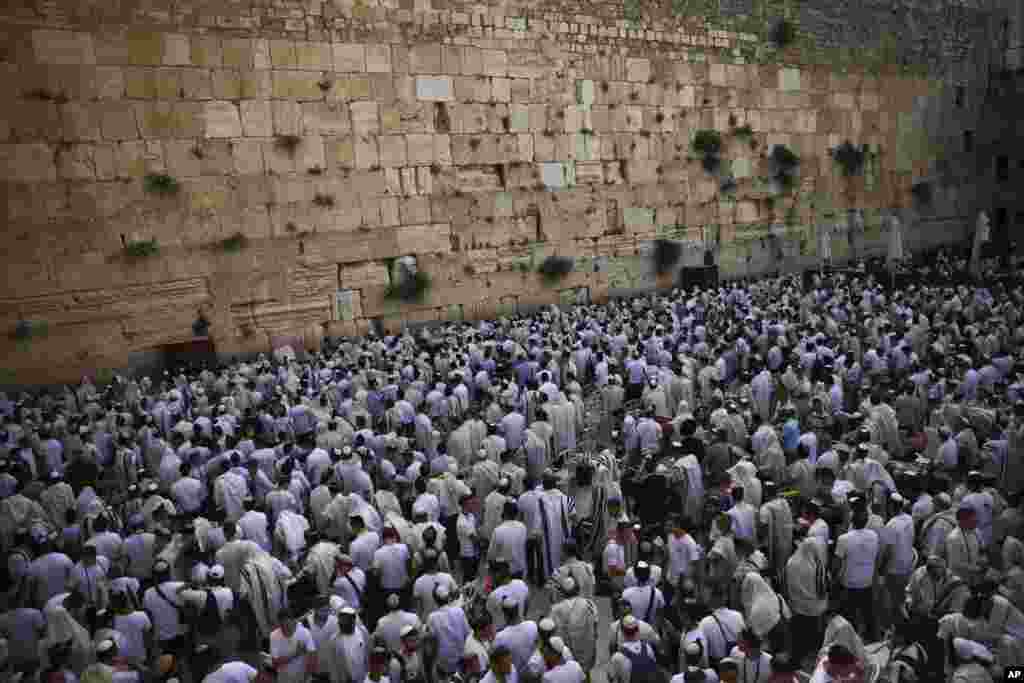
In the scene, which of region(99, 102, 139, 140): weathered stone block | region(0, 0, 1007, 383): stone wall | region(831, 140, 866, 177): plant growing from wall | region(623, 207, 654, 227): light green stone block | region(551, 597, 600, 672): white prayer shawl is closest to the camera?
region(551, 597, 600, 672): white prayer shawl

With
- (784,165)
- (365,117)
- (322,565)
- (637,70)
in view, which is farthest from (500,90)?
(322,565)

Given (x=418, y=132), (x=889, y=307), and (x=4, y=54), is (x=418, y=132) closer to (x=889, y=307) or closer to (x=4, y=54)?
(x=4, y=54)

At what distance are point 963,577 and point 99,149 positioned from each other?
14433 mm

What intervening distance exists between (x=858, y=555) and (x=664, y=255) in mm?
16046

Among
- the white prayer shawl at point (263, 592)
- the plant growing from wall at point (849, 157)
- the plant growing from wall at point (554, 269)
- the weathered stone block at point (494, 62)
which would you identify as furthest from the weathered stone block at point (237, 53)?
the plant growing from wall at point (849, 157)

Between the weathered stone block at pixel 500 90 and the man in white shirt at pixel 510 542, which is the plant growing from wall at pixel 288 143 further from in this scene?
the man in white shirt at pixel 510 542

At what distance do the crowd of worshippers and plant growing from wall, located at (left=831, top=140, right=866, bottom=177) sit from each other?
13.9 metres

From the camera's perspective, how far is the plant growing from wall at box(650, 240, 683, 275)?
21109mm

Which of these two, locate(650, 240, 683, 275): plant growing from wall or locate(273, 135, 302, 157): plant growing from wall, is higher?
locate(273, 135, 302, 157): plant growing from wall

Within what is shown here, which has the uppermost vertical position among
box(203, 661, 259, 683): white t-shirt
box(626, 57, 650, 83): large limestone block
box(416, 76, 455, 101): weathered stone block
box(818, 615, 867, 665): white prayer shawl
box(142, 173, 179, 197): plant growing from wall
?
box(626, 57, 650, 83): large limestone block

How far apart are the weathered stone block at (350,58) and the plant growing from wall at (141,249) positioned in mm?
5290

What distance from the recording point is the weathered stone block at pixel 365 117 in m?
16.3

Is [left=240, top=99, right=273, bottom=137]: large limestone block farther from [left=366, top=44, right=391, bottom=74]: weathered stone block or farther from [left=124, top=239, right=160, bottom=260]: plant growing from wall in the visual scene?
[left=124, top=239, right=160, bottom=260]: plant growing from wall

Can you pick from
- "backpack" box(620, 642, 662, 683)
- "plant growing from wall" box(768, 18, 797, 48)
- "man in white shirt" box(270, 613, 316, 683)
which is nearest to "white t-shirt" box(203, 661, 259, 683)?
"man in white shirt" box(270, 613, 316, 683)
